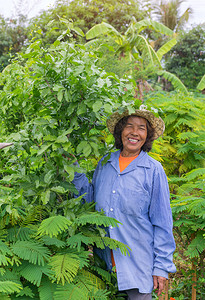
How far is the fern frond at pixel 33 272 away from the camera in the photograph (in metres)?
1.70

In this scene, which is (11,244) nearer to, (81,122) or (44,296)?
(44,296)

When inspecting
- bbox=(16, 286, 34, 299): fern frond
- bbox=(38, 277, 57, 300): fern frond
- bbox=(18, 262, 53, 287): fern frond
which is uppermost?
bbox=(18, 262, 53, 287): fern frond

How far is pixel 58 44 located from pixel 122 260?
1.52 metres

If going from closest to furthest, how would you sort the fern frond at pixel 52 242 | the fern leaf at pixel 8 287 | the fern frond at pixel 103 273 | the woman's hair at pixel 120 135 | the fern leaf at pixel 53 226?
the fern leaf at pixel 8 287, the fern leaf at pixel 53 226, the fern frond at pixel 52 242, the fern frond at pixel 103 273, the woman's hair at pixel 120 135

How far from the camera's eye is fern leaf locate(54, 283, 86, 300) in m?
1.70

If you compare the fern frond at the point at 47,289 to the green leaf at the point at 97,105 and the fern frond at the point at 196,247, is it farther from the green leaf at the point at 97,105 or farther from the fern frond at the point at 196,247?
the fern frond at the point at 196,247

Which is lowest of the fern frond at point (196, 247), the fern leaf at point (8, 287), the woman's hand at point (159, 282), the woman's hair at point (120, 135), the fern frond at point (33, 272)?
the fern frond at point (196, 247)

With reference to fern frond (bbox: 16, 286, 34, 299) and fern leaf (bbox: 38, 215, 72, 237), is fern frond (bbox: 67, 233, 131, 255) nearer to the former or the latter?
fern leaf (bbox: 38, 215, 72, 237)

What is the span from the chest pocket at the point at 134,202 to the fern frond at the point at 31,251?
0.64 meters

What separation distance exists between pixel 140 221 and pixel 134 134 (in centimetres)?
63

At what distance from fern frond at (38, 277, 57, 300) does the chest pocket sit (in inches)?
28.4

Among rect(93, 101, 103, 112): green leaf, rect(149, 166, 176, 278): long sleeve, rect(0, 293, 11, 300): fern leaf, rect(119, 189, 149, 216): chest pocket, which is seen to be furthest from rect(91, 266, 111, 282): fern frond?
rect(93, 101, 103, 112): green leaf

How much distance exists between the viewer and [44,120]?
2.17 meters

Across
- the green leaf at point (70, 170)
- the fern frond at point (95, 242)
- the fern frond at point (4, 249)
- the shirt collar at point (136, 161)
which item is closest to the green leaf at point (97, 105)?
the green leaf at point (70, 170)
